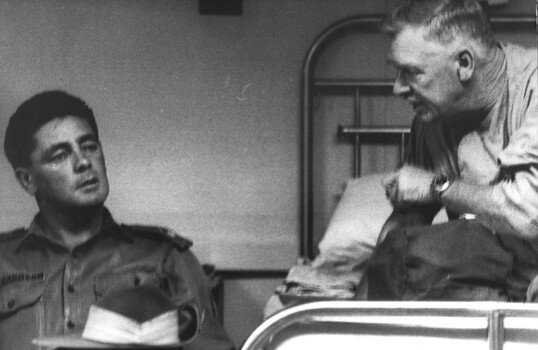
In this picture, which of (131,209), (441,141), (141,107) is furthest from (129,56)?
(441,141)

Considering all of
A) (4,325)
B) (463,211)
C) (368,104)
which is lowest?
Answer: (4,325)

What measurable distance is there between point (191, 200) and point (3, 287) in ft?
1.13

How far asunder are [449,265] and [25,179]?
70 cm

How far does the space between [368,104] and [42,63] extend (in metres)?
0.54

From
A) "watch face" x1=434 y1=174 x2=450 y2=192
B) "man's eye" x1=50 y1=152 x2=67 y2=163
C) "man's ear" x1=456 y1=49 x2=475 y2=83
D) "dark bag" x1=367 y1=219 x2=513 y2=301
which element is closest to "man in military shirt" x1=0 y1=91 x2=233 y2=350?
"man's eye" x1=50 y1=152 x2=67 y2=163

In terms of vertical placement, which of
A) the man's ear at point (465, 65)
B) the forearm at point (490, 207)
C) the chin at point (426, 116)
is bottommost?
the forearm at point (490, 207)

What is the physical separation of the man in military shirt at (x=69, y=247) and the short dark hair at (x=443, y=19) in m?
0.52

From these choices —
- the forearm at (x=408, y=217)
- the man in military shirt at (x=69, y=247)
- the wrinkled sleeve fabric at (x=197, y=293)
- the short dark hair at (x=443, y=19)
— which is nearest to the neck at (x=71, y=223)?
the man in military shirt at (x=69, y=247)

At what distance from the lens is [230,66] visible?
4.49 feet

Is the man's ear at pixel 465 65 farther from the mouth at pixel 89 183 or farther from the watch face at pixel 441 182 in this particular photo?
the mouth at pixel 89 183

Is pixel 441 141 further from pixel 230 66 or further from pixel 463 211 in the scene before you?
pixel 230 66

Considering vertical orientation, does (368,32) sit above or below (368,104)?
above

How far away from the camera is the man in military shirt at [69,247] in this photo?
136 centimetres

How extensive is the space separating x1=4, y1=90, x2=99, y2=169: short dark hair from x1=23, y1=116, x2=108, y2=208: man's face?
0.04ft
